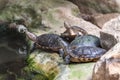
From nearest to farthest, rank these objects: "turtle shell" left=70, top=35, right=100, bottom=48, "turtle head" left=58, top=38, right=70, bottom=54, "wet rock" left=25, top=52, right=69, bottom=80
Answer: "wet rock" left=25, top=52, right=69, bottom=80 → "turtle head" left=58, top=38, right=70, bottom=54 → "turtle shell" left=70, top=35, right=100, bottom=48

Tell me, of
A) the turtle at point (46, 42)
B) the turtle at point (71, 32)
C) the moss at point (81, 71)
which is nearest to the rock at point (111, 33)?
the moss at point (81, 71)

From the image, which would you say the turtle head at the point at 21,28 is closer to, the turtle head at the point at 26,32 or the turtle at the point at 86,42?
the turtle head at the point at 26,32

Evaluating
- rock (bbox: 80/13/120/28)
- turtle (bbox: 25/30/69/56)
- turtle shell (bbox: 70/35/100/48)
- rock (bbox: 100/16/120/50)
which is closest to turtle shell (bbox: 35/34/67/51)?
turtle (bbox: 25/30/69/56)

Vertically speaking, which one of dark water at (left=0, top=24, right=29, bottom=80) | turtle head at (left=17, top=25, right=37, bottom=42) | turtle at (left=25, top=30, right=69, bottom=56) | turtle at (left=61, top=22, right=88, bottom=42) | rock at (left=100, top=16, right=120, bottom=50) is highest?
rock at (left=100, top=16, right=120, bottom=50)

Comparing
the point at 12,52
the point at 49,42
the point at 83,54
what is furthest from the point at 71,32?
the point at 12,52

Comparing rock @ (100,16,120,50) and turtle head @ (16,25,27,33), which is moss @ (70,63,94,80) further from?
turtle head @ (16,25,27,33)

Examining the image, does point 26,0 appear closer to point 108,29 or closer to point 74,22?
point 74,22
